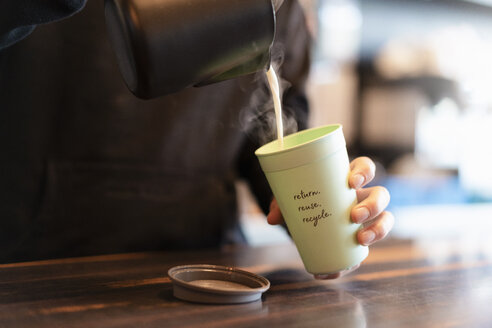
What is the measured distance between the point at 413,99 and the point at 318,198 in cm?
296

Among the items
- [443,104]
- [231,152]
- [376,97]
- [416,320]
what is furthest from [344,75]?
[416,320]

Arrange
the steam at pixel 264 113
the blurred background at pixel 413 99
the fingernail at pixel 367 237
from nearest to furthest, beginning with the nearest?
the fingernail at pixel 367 237, the steam at pixel 264 113, the blurred background at pixel 413 99

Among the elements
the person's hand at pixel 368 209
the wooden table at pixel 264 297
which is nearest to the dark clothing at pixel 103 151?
the wooden table at pixel 264 297

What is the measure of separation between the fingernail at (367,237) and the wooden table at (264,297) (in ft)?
0.26

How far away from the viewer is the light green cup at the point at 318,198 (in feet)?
2.35

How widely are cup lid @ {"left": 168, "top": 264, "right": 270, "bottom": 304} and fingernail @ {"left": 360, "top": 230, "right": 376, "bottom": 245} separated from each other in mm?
158

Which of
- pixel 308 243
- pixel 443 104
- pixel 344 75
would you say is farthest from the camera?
pixel 443 104

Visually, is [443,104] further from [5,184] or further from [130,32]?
[130,32]

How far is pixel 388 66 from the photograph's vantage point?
339 centimetres

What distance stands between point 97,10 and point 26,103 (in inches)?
9.7

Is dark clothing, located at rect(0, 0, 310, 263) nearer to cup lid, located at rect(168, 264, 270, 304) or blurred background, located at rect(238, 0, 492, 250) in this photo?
cup lid, located at rect(168, 264, 270, 304)

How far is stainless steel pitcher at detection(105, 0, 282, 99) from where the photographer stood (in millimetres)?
567

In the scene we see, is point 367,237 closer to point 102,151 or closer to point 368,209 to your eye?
point 368,209

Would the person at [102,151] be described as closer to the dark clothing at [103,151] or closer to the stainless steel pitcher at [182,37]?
the dark clothing at [103,151]
